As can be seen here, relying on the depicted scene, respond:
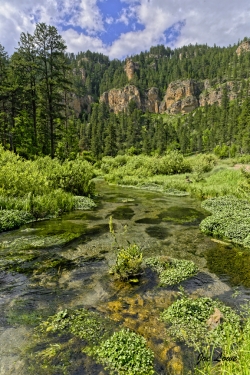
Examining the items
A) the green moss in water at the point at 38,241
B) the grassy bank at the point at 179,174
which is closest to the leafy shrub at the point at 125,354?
the green moss in water at the point at 38,241

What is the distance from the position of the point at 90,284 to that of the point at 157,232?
630cm

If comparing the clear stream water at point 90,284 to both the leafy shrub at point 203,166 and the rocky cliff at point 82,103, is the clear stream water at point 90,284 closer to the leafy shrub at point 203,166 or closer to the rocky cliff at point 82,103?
the leafy shrub at point 203,166

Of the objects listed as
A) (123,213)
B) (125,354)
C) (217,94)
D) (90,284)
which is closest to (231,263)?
(90,284)

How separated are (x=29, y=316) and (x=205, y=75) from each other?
219282 millimetres

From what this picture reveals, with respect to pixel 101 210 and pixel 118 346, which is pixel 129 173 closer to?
pixel 101 210

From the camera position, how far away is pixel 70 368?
4609 mm

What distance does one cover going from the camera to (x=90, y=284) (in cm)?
778

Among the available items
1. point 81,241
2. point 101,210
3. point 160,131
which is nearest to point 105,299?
point 81,241

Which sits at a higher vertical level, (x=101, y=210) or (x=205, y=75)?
(x=205, y=75)

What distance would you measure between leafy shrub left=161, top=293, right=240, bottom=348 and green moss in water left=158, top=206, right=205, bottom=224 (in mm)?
9212

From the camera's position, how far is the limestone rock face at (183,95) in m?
186

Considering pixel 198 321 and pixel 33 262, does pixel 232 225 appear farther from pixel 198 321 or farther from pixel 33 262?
pixel 33 262

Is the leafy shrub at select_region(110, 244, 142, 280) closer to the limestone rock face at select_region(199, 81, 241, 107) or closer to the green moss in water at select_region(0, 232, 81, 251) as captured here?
the green moss in water at select_region(0, 232, 81, 251)

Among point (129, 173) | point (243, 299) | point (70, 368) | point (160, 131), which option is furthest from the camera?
point (160, 131)
